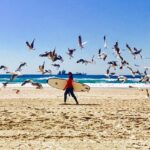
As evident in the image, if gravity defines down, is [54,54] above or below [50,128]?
above

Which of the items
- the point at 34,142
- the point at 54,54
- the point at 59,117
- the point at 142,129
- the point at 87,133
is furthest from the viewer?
the point at 59,117

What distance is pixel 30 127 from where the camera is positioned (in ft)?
45.8

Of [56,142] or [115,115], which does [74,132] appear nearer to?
[56,142]

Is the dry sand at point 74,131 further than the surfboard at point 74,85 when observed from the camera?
No

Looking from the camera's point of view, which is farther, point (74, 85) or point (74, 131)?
point (74, 85)

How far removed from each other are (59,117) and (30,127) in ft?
10.1

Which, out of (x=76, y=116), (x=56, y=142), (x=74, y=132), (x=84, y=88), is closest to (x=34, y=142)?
(x=56, y=142)

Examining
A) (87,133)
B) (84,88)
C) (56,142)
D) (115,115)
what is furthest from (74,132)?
(84,88)

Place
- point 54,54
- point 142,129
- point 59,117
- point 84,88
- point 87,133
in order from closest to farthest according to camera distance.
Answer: point 87,133 → point 142,129 → point 54,54 → point 59,117 → point 84,88

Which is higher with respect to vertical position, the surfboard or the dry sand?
the surfboard

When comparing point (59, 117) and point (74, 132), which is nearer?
point (74, 132)

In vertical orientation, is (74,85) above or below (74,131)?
above

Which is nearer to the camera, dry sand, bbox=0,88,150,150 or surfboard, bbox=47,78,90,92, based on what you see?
dry sand, bbox=0,88,150,150

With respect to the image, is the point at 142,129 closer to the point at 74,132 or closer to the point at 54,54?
the point at 74,132
